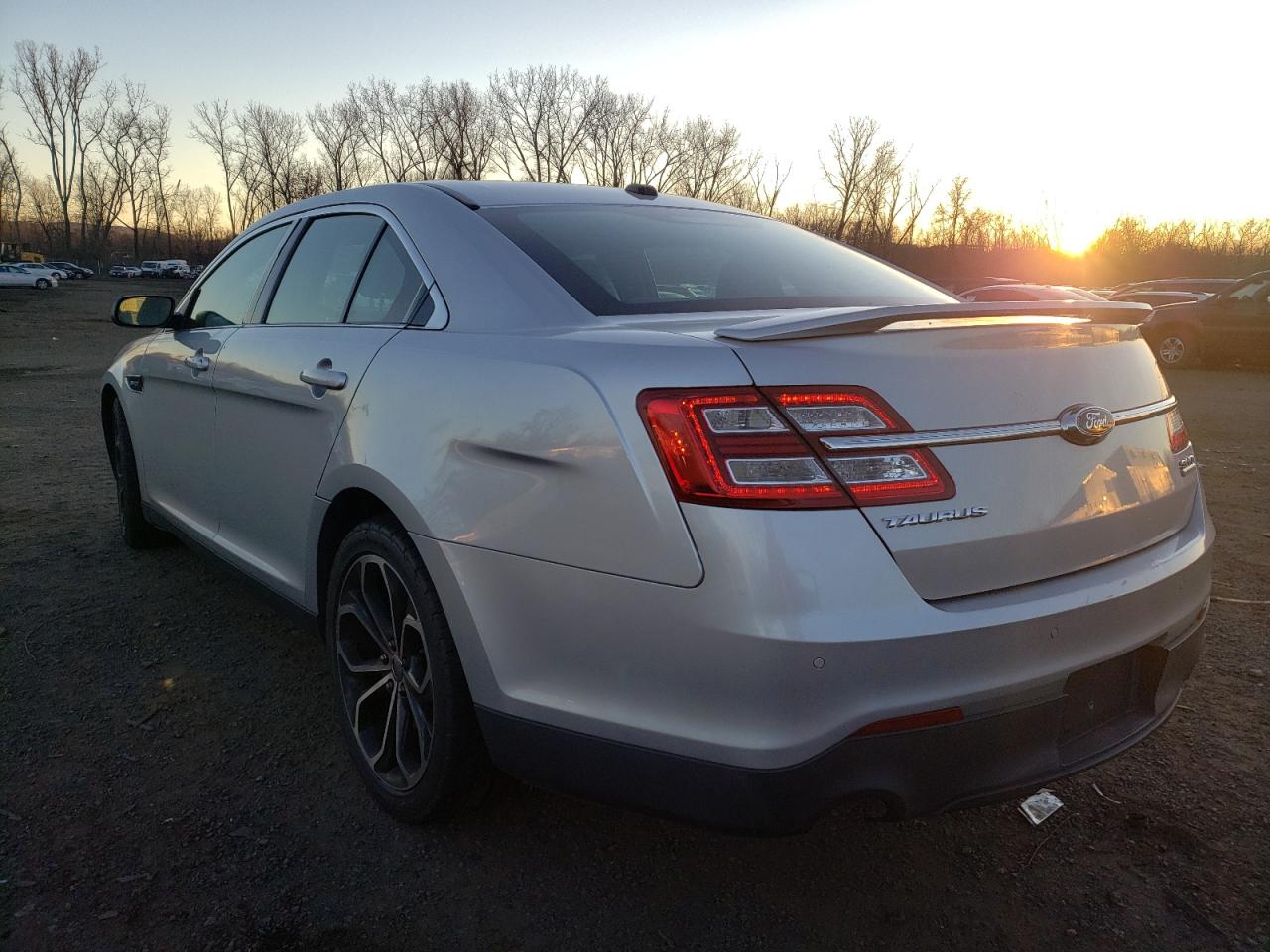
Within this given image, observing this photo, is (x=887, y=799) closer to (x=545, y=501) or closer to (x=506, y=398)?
(x=545, y=501)

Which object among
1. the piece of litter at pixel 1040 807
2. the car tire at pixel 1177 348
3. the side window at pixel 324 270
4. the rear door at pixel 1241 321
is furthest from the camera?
the car tire at pixel 1177 348

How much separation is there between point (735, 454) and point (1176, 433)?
47.3 inches

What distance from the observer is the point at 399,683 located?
2264 mm

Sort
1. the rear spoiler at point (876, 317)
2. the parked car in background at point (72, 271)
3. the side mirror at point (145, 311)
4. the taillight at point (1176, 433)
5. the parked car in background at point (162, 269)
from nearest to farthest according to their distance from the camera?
1. the rear spoiler at point (876, 317)
2. the taillight at point (1176, 433)
3. the side mirror at point (145, 311)
4. the parked car in background at point (72, 271)
5. the parked car in background at point (162, 269)

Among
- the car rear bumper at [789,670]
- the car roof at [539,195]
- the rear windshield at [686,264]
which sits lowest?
the car rear bumper at [789,670]

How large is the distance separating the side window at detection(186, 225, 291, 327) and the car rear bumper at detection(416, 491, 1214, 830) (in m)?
1.92

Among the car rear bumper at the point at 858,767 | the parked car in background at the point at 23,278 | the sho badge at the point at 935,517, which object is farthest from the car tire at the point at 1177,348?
the parked car in background at the point at 23,278

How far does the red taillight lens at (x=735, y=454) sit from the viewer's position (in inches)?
59.1

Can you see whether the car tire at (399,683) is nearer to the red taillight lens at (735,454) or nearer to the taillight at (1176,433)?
the red taillight lens at (735,454)

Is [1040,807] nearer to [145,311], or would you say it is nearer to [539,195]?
[539,195]

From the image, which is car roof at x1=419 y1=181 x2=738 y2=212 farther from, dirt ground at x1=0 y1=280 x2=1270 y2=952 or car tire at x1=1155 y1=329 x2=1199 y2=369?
car tire at x1=1155 y1=329 x2=1199 y2=369

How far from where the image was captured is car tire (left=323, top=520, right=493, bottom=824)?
1.99 m

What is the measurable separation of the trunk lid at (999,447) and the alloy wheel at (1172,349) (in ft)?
51.7

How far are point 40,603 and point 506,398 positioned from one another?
2.94 meters
